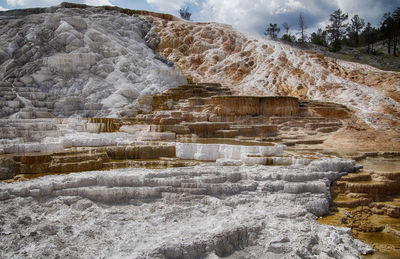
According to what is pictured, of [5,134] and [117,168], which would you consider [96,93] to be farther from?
[117,168]

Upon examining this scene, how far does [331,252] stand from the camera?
395 centimetres

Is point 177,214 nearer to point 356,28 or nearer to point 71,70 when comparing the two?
point 71,70

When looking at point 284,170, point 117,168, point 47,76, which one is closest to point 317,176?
point 284,170

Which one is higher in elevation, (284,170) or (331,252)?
(284,170)

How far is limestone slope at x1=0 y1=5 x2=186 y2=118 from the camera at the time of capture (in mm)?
12312

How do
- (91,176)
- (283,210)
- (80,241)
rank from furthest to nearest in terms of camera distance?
(91,176)
(283,210)
(80,241)

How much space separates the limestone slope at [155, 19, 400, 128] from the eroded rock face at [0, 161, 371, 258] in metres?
8.30

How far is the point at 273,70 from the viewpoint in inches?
670

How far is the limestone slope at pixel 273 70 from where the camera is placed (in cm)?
1328

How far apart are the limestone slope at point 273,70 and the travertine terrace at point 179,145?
0.10m

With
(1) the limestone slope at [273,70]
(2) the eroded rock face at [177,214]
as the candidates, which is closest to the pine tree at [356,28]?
(1) the limestone slope at [273,70]

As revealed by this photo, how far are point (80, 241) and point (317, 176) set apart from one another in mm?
4404

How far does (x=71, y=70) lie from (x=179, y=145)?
32.1 feet

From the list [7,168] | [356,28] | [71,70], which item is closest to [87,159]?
[7,168]
